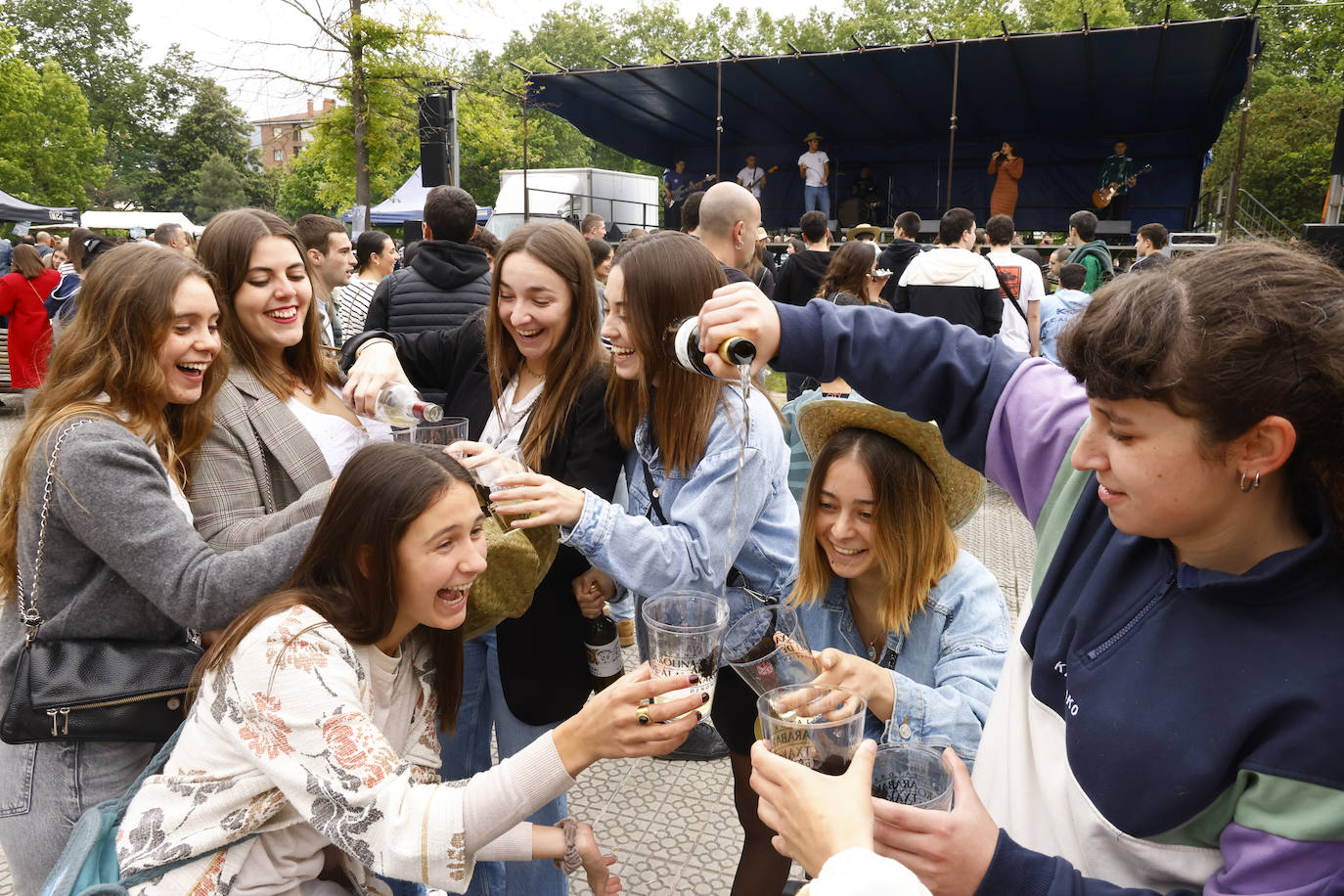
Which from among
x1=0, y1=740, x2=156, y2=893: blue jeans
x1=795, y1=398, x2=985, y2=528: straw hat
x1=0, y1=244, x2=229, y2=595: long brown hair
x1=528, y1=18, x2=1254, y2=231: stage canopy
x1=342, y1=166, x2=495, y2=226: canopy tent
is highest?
x1=528, y1=18, x2=1254, y2=231: stage canopy

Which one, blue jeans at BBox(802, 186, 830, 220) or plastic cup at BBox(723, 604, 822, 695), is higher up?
blue jeans at BBox(802, 186, 830, 220)

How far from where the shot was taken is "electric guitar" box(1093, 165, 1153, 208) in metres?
18.6

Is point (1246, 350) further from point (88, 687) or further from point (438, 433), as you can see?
point (88, 687)

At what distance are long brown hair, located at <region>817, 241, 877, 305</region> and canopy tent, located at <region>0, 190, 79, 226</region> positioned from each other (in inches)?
944

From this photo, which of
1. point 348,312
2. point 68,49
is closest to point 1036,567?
point 348,312

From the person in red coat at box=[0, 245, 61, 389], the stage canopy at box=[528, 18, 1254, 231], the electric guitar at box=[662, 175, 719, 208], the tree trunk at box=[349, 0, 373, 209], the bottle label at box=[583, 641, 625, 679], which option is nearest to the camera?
the bottle label at box=[583, 641, 625, 679]

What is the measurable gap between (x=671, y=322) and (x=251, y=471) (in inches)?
45.3

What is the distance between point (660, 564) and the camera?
6.81 ft

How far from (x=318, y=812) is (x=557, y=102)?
2021 cm

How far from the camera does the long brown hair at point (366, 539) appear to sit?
5.90 feet

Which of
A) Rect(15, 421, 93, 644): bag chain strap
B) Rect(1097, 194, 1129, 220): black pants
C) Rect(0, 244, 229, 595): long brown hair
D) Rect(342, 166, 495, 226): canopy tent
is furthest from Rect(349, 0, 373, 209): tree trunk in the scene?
Rect(1097, 194, 1129, 220): black pants

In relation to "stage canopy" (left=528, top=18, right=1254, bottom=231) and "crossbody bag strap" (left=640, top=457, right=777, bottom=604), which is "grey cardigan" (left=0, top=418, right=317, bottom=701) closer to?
"crossbody bag strap" (left=640, top=457, right=777, bottom=604)

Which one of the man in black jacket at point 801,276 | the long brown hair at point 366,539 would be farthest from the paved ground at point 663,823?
the man in black jacket at point 801,276

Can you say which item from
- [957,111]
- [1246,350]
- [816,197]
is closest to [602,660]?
[1246,350]
